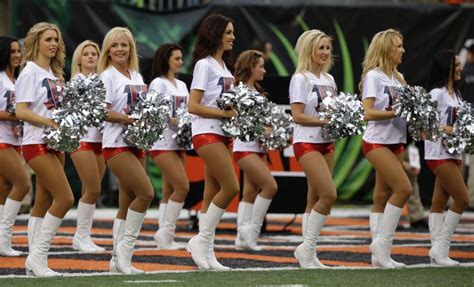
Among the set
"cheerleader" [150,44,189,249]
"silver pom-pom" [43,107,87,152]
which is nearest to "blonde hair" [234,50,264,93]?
"cheerleader" [150,44,189,249]

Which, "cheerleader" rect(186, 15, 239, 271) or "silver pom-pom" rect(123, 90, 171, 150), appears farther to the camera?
"cheerleader" rect(186, 15, 239, 271)

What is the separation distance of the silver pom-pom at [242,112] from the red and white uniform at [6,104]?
6.94 ft

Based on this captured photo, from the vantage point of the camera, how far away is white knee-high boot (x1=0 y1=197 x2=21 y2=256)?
1145cm

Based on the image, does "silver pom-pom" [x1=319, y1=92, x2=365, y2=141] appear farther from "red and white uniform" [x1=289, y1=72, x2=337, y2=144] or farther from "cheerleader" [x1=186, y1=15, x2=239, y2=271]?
"cheerleader" [x1=186, y1=15, x2=239, y2=271]

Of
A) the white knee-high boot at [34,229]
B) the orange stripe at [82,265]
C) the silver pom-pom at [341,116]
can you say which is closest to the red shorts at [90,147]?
the orange stripe at [82,265]

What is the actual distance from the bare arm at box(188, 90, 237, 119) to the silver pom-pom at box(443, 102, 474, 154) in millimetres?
2007

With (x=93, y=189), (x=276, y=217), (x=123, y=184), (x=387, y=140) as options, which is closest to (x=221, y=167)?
(x=123, y=184)

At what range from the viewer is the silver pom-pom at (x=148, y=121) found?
9680 millimetres

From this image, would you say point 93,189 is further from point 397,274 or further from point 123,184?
point 397,274

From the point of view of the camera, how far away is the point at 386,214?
34.3 feet

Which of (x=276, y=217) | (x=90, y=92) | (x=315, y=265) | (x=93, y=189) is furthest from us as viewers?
(x=276, y=217)

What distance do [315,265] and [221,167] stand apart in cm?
117

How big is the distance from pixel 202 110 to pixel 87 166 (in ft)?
6.93

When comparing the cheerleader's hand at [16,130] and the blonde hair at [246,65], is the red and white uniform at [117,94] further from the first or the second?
the blonde hair at [246,65]
